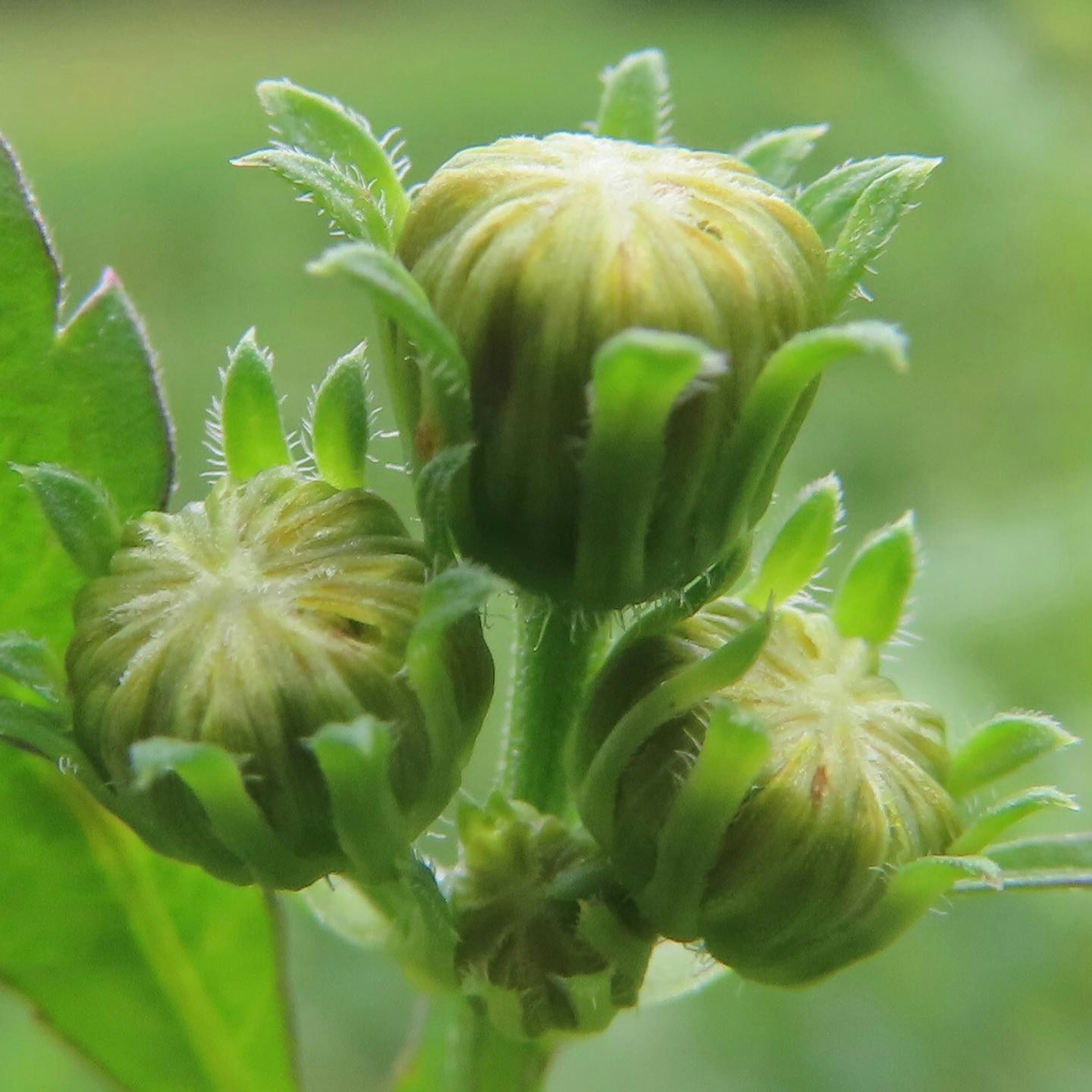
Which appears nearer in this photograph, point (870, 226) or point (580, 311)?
point (580, 311)

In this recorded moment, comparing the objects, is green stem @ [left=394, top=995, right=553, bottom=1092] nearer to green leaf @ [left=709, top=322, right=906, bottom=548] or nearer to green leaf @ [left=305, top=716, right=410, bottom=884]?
green leaf @ [left=305, top=716, right=410, bottom=884]

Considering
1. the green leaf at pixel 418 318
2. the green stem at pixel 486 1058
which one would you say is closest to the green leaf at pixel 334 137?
the green leaf at pixel 418 318

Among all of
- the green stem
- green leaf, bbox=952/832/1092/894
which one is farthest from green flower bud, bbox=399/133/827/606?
the green stem

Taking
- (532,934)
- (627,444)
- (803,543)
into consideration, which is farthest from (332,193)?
(532,934)

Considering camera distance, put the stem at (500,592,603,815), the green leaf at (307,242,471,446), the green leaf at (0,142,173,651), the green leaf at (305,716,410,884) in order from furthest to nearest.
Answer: the green leaf at (0,142,173,651), the stem at (500,592,603,815), the green leaf at (305,716,410,884), the green leaf at (307,242,471,446)

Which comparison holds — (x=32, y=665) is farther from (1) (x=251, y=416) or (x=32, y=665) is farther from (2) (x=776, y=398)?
(2) (x=776, y=398)

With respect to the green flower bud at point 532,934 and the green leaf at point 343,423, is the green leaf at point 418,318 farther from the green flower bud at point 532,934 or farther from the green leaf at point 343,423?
the green flower bud at point 532,934
